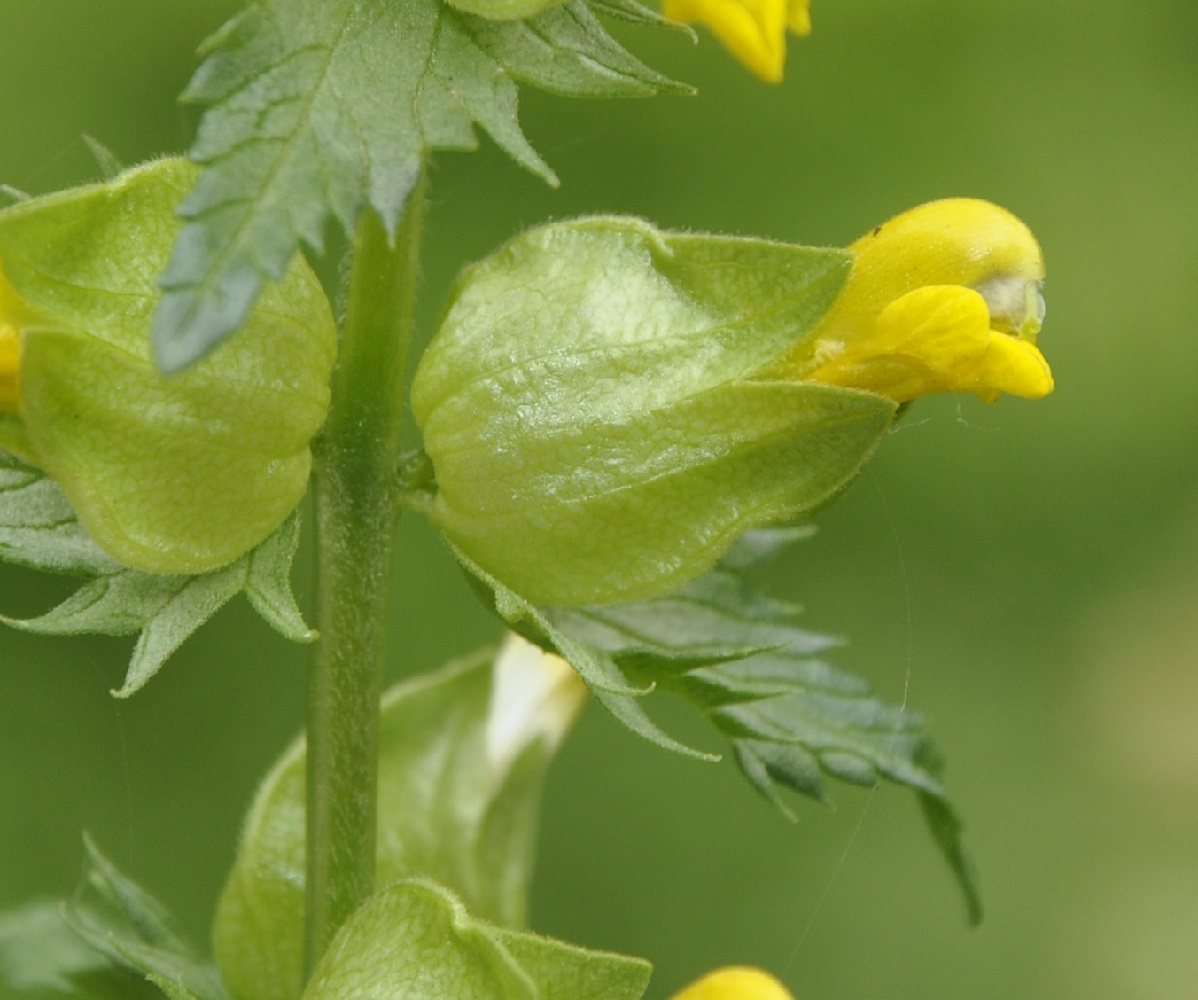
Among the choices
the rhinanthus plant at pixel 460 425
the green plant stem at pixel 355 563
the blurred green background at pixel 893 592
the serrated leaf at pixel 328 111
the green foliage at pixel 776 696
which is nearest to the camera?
the serrated leaf at pixel 328 111

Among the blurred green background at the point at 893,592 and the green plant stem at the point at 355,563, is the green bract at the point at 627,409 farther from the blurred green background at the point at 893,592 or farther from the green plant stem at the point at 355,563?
the blurred green background at the point at 893,592

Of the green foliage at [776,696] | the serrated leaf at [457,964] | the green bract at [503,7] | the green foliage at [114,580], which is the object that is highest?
the green bract at [503,7]

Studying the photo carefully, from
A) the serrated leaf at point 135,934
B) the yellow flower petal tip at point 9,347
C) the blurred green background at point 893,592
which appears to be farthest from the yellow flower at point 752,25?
the blurred green background at point 893,592

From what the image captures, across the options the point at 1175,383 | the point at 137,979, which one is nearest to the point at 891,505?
the point at 1175,383

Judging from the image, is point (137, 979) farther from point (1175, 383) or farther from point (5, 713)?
point (1175, 383)

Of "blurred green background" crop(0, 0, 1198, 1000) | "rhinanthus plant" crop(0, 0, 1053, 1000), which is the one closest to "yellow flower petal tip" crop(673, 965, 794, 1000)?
"rhinanthus plant" crop(0, 0, 1053, 1000)

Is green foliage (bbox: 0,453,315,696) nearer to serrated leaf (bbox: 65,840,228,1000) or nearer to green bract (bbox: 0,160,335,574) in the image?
green bract (bbox: 0,160,335,574)
